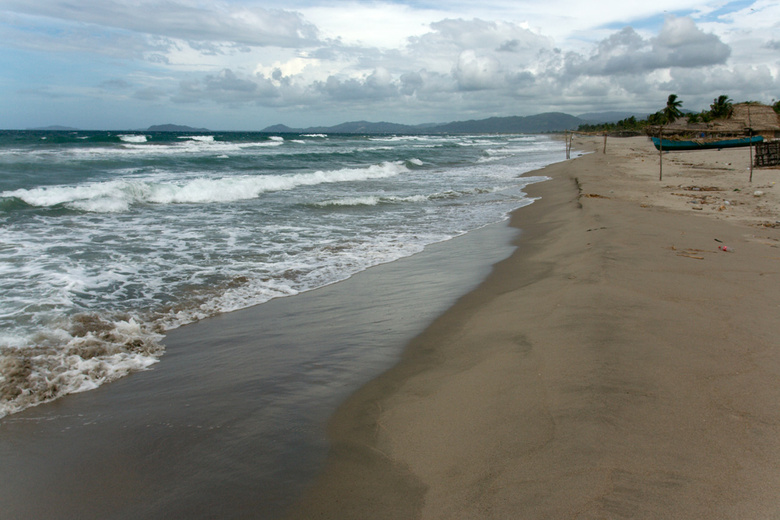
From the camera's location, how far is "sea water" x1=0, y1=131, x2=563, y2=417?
455 centimetres

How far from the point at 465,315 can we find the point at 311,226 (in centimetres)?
674

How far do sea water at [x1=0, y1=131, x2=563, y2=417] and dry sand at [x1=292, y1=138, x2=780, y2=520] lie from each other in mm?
2725

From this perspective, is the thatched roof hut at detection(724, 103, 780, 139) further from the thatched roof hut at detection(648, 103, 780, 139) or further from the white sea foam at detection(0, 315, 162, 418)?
the white sea foam at detection(0, 315, 162, 418)

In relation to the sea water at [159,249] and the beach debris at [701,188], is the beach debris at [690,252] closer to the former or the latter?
the sea water at [159,249]

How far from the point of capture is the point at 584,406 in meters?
2.96

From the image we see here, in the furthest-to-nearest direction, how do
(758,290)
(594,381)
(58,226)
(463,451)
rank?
(58,226), (758,290), (594,381), (463,451)

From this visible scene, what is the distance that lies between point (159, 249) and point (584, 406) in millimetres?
8021

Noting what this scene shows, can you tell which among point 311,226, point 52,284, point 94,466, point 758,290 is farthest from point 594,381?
point 311,226

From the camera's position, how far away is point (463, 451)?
2.73 metres

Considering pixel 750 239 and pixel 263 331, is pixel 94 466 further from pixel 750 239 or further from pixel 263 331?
pixel 750 239

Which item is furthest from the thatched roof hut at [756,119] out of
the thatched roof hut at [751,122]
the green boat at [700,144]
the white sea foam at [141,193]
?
the white sea foam at [141,193]

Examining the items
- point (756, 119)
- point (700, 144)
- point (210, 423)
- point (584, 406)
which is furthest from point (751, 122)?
point (210, 423)

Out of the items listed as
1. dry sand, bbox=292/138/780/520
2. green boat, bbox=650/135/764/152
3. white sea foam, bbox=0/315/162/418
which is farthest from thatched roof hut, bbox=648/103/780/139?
white sea foam, bbox=0/315/162/418

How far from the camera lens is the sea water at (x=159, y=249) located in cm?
455
